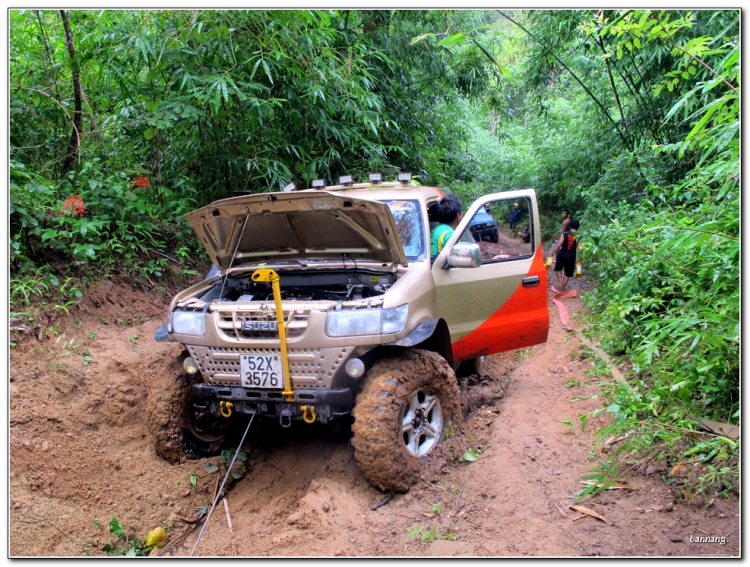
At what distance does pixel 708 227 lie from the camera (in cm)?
343

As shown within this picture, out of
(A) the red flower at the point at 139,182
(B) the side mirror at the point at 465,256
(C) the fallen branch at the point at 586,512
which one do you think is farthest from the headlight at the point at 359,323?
(A) the red flower at the point at 139,182

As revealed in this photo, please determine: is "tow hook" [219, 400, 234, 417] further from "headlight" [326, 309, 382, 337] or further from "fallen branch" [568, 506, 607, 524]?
"fallen branch" [568, 506, 607, 524]

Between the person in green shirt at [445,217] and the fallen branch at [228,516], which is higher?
the person in green shirt at [445,217]

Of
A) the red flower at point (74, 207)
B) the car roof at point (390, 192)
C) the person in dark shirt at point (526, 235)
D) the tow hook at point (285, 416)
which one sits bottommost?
the tow hook at point (285, 416)

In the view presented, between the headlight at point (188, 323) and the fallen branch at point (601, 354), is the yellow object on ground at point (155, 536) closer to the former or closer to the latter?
the headlight at point (188, 323)

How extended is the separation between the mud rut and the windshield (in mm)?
1390

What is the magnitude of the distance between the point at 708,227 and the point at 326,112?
14.7ft

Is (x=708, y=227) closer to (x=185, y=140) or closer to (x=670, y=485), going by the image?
(x=670, y=485)

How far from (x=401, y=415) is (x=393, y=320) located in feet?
1.91

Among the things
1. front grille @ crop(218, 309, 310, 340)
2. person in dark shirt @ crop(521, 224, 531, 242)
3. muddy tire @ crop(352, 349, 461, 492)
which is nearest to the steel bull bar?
muddy tire @ crop(352, 349, 461, 492)

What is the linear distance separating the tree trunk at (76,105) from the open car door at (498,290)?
4.24m

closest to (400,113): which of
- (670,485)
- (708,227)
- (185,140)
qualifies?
(185,140)

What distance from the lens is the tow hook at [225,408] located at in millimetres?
3727

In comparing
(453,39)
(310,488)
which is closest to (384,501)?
(310,488)
